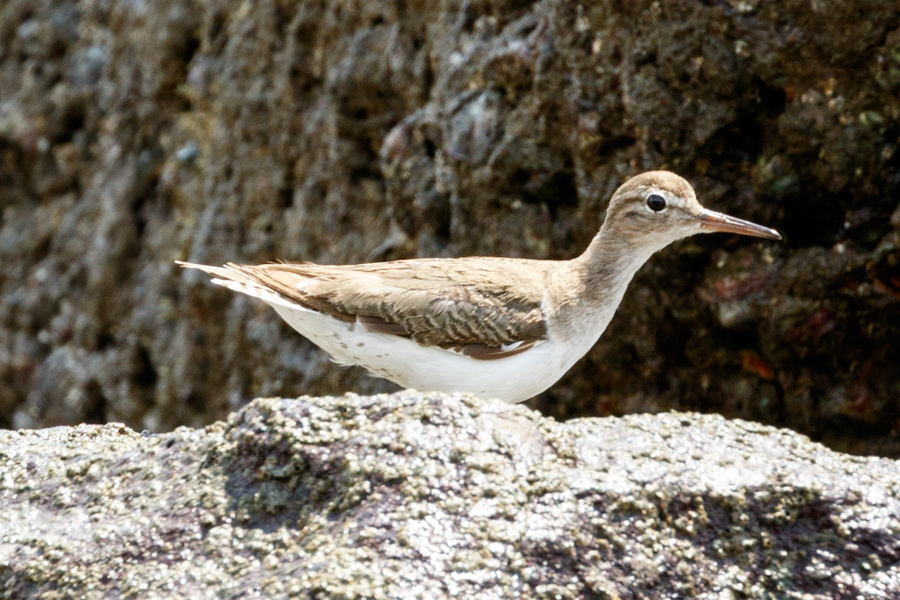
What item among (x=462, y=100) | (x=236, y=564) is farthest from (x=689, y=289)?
(x=236, y=564)

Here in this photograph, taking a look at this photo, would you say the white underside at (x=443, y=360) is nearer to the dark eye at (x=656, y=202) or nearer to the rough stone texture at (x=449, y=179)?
the dark eye at (x=656, y=202)

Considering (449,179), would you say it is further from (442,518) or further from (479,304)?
(442,518)

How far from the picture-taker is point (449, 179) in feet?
23.3

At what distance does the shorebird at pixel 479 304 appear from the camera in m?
5.33

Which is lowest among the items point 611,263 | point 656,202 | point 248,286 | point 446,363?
point 446,363

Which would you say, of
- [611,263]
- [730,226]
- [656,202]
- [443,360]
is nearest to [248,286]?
[443,360]

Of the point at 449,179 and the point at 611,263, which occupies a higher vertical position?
the point at 449,179

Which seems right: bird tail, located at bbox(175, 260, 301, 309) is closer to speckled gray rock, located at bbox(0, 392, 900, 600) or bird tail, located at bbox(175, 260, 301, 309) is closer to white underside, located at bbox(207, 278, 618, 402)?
white underside, located at bbox(207, 278, 618, 402)

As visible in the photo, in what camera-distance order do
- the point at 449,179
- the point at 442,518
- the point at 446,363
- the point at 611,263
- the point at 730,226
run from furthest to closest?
the point at 449,179 → the point at 611,263 → the point at 730,226 → the point at 446,363 → the point at 442,518

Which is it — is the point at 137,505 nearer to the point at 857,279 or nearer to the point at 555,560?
the point at 555,560

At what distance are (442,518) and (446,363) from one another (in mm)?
1789

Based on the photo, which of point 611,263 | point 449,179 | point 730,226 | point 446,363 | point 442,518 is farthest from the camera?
point 449,179

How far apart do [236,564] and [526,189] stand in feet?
12.6

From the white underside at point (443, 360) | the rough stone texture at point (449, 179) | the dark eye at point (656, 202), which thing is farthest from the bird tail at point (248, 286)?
the dark eye at point (656, 202)
